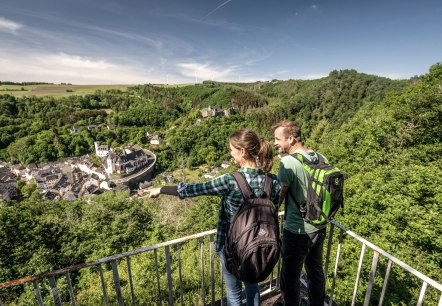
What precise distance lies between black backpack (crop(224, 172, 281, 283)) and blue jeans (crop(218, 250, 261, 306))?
359 millimetres

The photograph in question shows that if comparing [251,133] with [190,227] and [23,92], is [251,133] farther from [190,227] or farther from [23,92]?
[23,92]

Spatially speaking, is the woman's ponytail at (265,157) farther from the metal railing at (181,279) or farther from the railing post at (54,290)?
the railing post at (54,290)

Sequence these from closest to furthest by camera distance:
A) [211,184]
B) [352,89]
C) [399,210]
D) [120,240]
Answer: [211,184] < [399,210] < [120,240] < [352,89]

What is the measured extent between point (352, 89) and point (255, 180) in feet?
314

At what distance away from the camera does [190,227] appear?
19.3m

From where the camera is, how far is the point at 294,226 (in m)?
2.33

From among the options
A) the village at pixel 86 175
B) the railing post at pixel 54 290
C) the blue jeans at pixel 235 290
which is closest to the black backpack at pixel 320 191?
the blue jeans at pixel 235 290

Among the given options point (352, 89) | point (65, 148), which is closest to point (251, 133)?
A: point (65, 148)

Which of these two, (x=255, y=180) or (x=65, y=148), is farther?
(x=65, y=148)

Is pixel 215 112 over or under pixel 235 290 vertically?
under

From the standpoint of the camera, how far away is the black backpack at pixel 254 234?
1807mm

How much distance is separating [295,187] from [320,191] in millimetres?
235

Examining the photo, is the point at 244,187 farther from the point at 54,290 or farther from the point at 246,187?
the point at 54,290

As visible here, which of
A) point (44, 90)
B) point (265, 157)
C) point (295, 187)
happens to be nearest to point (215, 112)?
point (44, 90)
